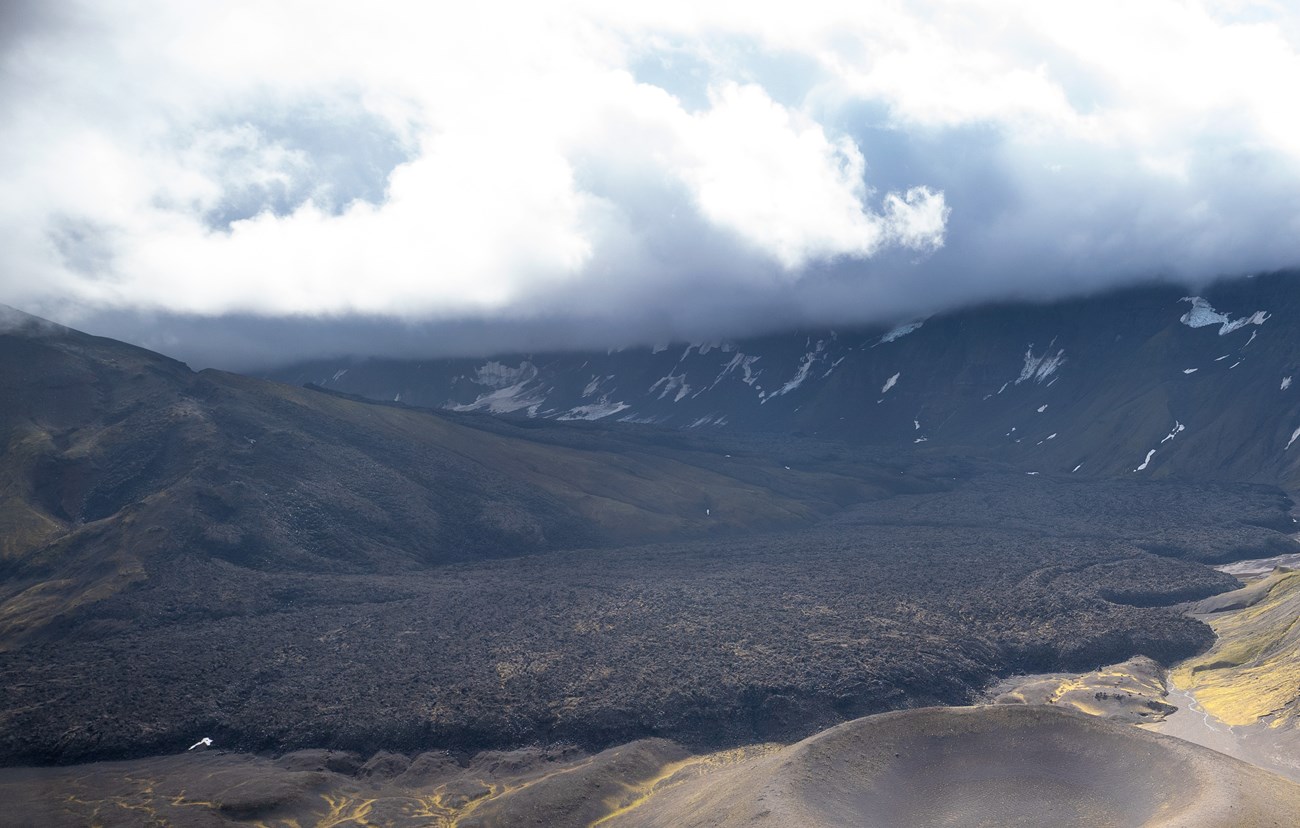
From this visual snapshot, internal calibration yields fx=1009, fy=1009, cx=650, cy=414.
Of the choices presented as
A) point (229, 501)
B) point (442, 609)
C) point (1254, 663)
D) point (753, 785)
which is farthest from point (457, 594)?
point (1254, 663)

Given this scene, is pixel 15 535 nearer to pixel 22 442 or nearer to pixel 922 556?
pixel 22 442

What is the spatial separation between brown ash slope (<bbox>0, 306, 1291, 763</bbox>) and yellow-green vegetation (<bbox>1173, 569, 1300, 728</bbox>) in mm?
4745

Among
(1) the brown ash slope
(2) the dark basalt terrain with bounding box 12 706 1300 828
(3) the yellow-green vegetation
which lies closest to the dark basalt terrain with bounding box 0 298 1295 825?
(1) the brown ash slope

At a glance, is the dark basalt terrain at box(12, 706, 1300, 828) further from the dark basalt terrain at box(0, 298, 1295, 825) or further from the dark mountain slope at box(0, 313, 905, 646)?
the dark mountain slope at box(0, 313, 905, 646)

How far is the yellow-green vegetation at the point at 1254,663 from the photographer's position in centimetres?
8450

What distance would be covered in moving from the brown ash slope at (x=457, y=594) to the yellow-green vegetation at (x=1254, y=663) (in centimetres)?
475

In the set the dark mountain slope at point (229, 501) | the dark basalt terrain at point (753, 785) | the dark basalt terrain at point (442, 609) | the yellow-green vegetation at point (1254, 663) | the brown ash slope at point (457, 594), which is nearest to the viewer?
the dark basalt terrain at point (753, 785)

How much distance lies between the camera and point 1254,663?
96.5m

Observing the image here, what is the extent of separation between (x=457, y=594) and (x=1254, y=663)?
299 feet

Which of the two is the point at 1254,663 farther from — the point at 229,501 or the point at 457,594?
Result: the point at 229,501

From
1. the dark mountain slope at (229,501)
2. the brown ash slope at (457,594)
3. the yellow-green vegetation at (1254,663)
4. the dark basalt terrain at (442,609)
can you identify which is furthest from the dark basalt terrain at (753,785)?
the dark mountain slope at (229,501)

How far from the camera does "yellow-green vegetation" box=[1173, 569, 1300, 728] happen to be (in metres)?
84.5

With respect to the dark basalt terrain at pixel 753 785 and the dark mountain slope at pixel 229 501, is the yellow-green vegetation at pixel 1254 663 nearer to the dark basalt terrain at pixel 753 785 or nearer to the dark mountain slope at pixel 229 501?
the dark basalt terrain at pixel 753 785

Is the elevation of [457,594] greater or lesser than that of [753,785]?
greater
